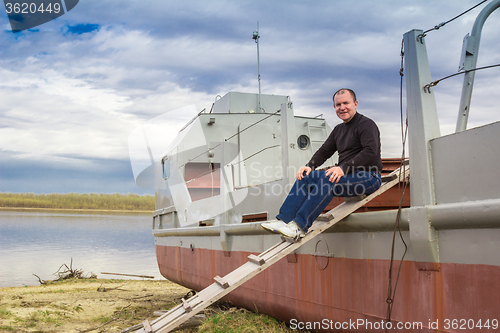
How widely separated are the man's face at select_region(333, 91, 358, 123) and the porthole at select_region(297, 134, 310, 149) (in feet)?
14.1

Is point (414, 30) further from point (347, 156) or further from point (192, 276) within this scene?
point (192, 276)

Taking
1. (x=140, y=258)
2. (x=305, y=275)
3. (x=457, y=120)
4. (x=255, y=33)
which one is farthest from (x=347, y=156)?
(x=140, y=258)

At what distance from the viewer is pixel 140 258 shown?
93.5ft

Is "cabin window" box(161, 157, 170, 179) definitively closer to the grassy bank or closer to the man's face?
the grassy bank

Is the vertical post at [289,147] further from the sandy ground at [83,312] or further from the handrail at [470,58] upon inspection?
the sandy ground at [83,312]

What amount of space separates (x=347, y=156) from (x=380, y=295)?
1.23m

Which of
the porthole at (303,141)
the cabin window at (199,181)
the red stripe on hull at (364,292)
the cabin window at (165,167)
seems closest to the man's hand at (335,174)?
Result: the red stripe on hull at (364,292)

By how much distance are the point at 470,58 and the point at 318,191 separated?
1809 millimetres

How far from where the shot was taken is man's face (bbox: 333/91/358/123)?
149 inches

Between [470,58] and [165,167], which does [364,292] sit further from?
[165,167]

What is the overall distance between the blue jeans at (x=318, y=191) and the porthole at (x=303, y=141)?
4402 mm

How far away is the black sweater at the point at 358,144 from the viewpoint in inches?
141

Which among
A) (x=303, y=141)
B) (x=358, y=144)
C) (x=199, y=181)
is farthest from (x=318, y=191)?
(x=199, y=181)

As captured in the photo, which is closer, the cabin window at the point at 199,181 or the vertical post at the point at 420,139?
the vertical post at the point at 420,139
